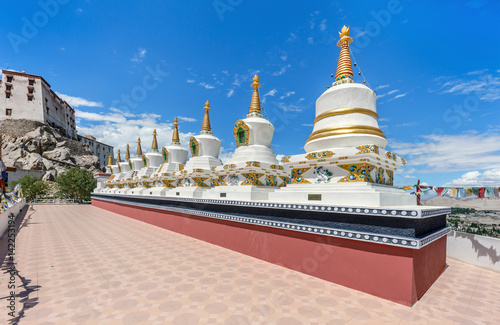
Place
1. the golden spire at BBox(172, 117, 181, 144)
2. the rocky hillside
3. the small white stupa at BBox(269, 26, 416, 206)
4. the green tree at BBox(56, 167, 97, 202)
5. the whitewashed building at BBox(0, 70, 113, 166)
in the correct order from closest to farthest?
1. the small white stupa at BBox(269, 26, 416, 206)
2. the golden spire at BBox(172, 117, 181, 144)
3. the green tree at BBox(56, 167, 97, 202)
4. the rocky hillside
5. the whitewashed building at BBox(0, 70, 113, 166)

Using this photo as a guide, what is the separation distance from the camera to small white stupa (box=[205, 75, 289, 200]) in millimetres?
7793

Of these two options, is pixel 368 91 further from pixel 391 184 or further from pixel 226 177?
pixel 226 177

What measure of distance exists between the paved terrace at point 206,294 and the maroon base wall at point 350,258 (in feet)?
0.59

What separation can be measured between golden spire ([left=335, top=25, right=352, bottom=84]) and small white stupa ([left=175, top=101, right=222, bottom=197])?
20.8ft

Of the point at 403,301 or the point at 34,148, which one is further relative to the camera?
the point at 34,148

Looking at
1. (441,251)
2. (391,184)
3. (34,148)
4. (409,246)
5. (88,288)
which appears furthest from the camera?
(34,148)

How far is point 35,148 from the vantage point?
1612 inches

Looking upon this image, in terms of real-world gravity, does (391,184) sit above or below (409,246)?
above

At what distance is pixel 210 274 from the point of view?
489 cm

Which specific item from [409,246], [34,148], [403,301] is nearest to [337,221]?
[409,246]

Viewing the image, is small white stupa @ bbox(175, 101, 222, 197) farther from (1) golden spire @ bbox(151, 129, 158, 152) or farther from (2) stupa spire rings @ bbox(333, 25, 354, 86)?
(1) golden spire @ bbox(151, 129, 158, 152)

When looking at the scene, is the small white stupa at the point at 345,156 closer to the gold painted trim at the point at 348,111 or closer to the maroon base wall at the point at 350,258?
the gold painted trim at the point at 348,111

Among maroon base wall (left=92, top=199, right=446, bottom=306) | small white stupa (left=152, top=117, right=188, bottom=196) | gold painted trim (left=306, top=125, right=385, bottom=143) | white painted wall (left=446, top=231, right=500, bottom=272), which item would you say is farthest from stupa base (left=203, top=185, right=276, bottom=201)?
white painted wall (left=446, top=231, right=500, bottom=272)

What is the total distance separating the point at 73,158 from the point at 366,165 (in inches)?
2234
